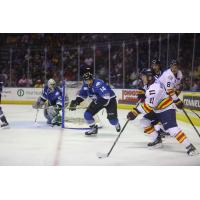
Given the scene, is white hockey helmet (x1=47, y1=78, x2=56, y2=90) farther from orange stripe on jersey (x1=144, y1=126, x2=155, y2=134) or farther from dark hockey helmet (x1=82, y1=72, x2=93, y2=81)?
orange stripe on jersey (x1=144, y1=126, x2=155, y2=134)

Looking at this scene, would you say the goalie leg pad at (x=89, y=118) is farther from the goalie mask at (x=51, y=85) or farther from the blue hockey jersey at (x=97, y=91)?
the goalie mask at (x=51, y=85)

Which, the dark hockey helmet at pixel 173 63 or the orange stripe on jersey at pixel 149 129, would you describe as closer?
the orange stripe on jersey at pixel 149 129

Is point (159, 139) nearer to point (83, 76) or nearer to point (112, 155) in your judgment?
point (112, 155)

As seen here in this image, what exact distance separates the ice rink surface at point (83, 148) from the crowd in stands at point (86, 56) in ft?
1.80

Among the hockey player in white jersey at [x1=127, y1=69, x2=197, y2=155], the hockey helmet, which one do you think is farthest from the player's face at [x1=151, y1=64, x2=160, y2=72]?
the hockey player in white jersey at [x1=127, y1=69, x2=197, y2=155]

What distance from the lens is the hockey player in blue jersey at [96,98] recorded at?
13.3 ft

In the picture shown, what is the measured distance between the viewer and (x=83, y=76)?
4.14 meters

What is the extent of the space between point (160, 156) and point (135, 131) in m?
0.88

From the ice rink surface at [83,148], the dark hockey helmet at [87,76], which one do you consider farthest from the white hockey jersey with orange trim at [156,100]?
the dark hockey helmet at [87,76]

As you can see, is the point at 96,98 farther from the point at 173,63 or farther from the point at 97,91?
the point at 173,63

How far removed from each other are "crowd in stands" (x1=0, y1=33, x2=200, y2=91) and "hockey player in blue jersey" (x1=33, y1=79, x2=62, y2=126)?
217mm

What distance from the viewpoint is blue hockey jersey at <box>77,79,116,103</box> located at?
13.3ft

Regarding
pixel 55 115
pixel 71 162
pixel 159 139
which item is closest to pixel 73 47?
pixel 55 115

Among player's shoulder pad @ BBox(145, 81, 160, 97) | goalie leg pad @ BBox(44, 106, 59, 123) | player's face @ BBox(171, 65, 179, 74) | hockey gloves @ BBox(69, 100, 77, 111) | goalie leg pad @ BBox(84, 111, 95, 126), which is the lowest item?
goalie leg pad @ BBox(44, 106, 59, 123)
